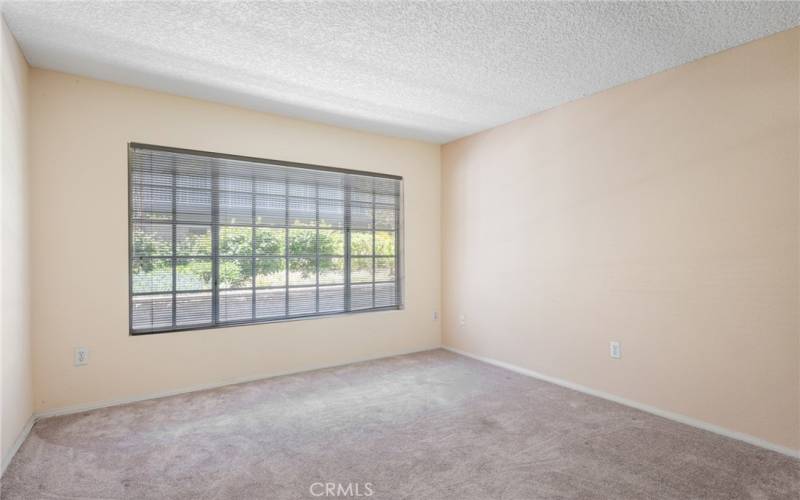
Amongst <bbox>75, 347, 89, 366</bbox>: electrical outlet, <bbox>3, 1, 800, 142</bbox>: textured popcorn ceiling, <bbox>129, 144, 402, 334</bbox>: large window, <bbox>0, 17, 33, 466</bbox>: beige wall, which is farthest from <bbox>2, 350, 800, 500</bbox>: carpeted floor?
<bbox>3, 1, 800, 142</bbox>: textured popcorn ceiling

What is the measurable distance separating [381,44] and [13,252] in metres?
2.65

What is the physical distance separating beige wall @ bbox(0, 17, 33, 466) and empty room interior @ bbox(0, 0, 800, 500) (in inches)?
1.3

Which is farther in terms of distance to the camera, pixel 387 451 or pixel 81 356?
pixel 81 356

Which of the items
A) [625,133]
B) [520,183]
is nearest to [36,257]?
[520,183]

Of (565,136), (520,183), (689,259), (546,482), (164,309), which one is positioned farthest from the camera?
(520,183)

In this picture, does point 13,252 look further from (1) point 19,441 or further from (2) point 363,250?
(2) point 363,250

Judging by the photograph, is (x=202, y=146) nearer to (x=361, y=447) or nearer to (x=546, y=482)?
(x=361, y=447)

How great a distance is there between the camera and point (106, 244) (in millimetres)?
3383

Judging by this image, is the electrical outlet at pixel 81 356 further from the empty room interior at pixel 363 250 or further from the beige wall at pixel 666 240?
the beige wall at pixel 666 240

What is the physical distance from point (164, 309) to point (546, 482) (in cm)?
317

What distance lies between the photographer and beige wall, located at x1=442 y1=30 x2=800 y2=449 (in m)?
2.68

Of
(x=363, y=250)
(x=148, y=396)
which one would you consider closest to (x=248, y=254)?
(x=363, y=250)

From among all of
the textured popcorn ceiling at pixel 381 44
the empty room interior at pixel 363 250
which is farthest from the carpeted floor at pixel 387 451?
the textured popcorn ceiling at pixel 381 44

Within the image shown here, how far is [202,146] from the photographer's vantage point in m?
3.79
